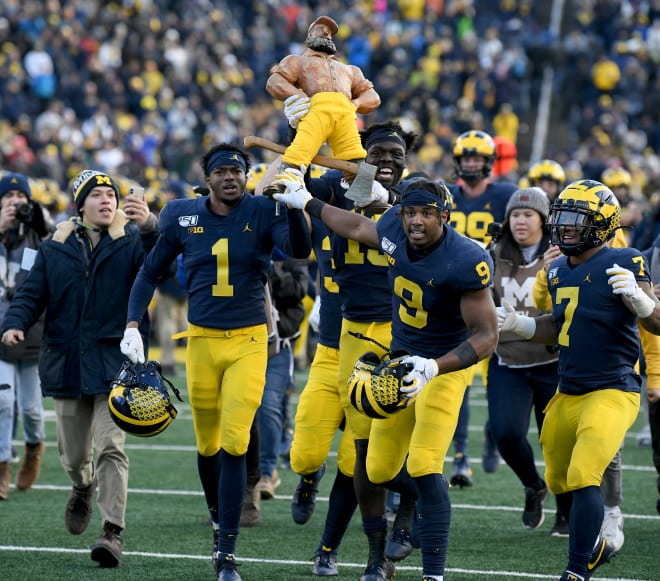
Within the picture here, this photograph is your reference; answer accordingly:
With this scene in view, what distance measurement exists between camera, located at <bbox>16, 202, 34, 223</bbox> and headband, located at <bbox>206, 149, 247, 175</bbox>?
2.63 m

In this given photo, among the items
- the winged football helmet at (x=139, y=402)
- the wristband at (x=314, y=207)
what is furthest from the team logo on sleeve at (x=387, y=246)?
the winged football helmet at (x=139, y=402)

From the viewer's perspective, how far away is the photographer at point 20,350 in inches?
346

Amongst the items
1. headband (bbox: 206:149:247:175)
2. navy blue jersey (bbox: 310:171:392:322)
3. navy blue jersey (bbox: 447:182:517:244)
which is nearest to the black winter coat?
headband (bbox: 206:149:247:175)

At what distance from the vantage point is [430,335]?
596 cm

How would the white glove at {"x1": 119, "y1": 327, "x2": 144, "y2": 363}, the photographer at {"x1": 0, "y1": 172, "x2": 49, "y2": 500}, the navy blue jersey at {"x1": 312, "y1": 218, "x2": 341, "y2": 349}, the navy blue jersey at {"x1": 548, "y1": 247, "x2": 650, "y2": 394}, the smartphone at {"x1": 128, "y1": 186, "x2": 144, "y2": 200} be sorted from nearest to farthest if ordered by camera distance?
the navy blue jersey at {"x1": 548, "y1": 247, "x2": 650, "y2": 394} → the white glove at {"x1": 119, "y1": 327, "x2": 144, "y2": 363} → the navy blue jersey at {"x1": 312, "y1": 218, "x2": 341, "y2": 349} → the smartphone at {"x1": 128, "y1": 186, "x2": 144, "y2": 200} → the photographer at {"x1": 0, "y1": 172, "x2": 49, "y2": 500}

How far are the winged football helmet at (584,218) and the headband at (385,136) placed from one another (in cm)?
101

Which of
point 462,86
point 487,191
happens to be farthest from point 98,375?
point 462,86

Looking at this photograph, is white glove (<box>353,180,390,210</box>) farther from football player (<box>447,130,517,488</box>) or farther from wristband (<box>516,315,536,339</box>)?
football player (<box>447,130,517,488</box>)

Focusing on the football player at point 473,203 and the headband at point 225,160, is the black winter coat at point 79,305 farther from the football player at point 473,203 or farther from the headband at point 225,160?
the football player at point 473,203

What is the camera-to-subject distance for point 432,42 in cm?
2670

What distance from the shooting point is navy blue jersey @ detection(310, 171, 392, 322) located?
660cm

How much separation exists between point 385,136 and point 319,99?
39 centimetres

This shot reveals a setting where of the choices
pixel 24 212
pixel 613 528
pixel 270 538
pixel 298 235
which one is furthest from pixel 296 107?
pixel 24 212

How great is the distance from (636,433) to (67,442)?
20.5ft
